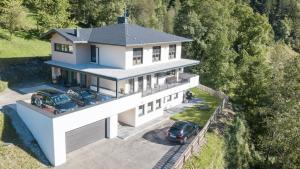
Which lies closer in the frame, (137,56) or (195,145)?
(195,145)

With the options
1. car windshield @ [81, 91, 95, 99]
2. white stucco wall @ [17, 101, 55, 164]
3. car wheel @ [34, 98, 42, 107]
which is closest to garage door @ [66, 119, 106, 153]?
white stucco wall @ [17, 101, 55, 164]

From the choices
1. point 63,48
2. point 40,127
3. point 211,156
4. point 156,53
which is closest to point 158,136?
point 211,156

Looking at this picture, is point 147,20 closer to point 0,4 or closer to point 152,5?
point 152,5

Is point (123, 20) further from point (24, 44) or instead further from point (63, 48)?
point (24, 44)

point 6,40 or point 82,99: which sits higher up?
point 6,40

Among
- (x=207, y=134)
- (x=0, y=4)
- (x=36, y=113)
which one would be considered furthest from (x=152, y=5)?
(x=36, y=113)

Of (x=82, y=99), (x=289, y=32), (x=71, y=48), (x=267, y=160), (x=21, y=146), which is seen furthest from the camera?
(x=289, y=32)

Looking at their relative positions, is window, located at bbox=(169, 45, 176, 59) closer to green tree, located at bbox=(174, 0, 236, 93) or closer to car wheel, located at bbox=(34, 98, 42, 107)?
green tree, located at bbox=(174, 0, 236, 93)
